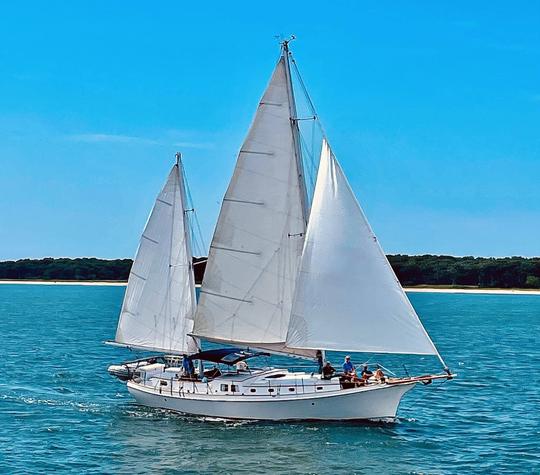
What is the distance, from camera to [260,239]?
4122cm

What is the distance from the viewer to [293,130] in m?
40.1

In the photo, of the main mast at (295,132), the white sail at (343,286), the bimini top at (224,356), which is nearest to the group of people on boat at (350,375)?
the white sail at (343,286)

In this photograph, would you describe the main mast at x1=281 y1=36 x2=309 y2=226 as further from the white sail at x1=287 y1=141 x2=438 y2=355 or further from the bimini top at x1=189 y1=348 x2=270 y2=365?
the bimini top at x1=189 y1=348 x2=270 y2=365

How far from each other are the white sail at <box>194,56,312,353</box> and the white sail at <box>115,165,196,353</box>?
350 cm

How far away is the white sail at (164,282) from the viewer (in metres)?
45.5

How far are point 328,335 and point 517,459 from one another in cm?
954

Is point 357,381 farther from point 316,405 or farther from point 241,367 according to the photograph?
point 241,367

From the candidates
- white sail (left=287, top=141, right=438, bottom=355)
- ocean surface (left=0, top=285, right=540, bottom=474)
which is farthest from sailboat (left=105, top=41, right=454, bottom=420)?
ocean surface (left=0, top=285, right=540, bottom=474)

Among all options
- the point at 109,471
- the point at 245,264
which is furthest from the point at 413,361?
the point at 109,471

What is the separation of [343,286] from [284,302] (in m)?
3.86

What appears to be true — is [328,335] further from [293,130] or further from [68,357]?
[68,357]

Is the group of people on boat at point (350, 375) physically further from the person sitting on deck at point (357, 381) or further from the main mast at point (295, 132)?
the main mast at point (295, 132)

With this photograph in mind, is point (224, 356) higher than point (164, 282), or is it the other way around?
point (164, 282)

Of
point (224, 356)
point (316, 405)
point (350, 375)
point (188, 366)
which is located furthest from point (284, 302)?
point (188, 366)
